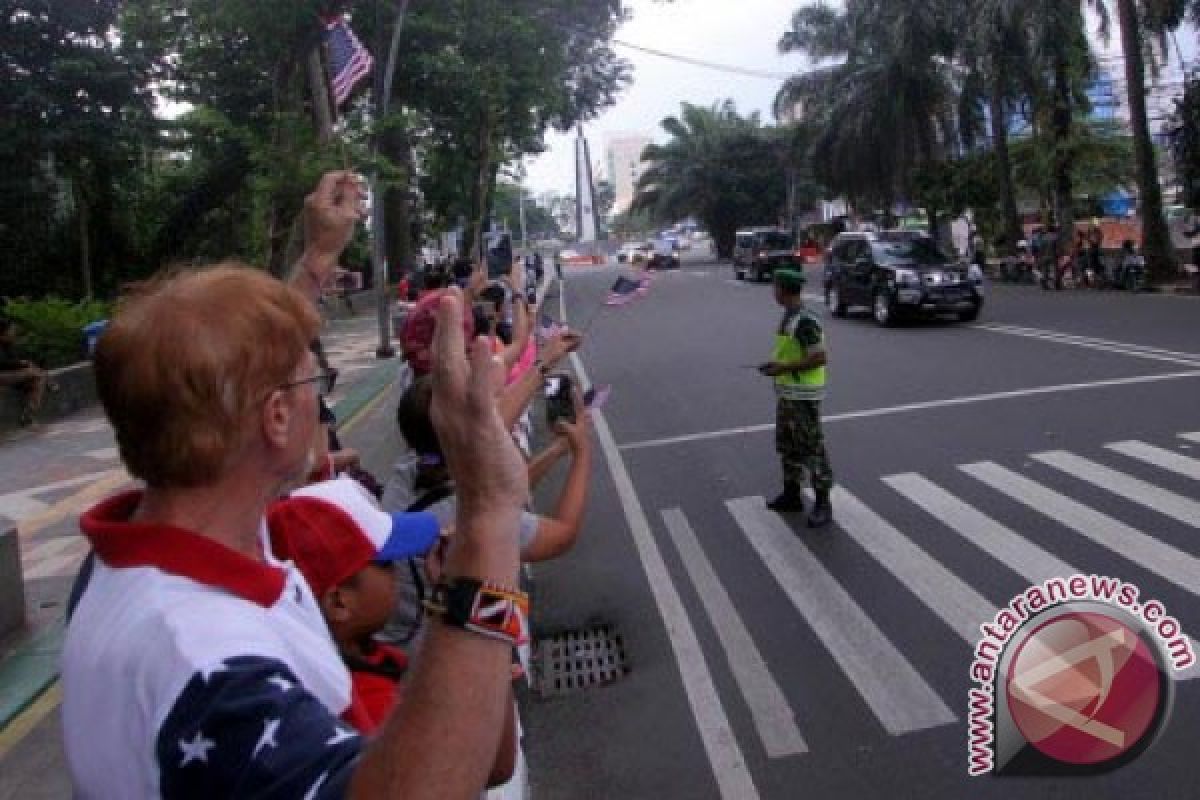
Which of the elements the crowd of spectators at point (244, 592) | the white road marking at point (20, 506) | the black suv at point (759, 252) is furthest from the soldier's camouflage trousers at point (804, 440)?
the black suv at point (759, 252)

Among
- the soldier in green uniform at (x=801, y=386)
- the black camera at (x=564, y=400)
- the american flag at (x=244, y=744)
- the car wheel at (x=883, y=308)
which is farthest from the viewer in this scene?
the car wheel at (x=883, y=308)

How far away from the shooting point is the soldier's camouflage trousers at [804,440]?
6.93m

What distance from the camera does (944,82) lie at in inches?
1385

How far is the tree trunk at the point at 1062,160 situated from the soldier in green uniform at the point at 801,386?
2149cm

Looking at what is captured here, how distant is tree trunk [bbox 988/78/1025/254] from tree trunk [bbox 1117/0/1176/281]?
5303 millimetres

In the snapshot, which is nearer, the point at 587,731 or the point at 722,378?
the point at 587,731

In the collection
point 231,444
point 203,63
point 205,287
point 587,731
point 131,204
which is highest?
point 203,63

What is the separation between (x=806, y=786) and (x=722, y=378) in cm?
1077

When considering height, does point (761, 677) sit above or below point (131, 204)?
below

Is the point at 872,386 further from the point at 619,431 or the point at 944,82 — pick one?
the point at 944,82

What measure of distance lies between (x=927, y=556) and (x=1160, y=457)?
2.93 meters

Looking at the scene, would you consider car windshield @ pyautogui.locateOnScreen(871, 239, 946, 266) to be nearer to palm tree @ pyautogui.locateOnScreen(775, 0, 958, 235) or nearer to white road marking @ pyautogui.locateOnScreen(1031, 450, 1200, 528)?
white road marking @ pyautogui.locateOnScreen(1031, 450, 1200, 528)

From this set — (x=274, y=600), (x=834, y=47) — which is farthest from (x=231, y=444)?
(x=834, y=47)

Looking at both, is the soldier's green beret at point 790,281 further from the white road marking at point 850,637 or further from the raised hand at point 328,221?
the raised hand at point 328,221
